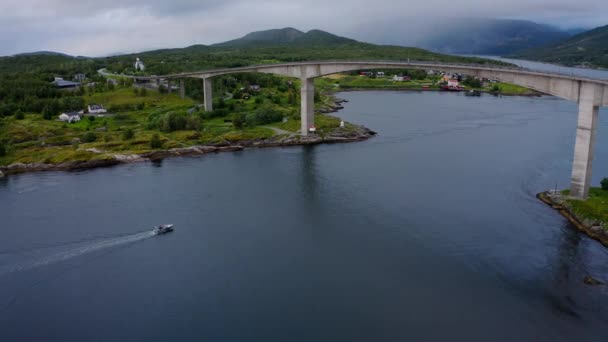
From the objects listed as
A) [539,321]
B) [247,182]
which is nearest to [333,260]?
[539,321]

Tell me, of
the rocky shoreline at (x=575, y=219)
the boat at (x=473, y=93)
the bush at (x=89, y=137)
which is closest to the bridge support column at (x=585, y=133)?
the rocky shoreline at (x=575, y=219)

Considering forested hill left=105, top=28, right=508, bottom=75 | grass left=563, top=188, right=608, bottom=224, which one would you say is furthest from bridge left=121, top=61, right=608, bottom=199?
forested hill left=105, top=28, right=508, bottom=75

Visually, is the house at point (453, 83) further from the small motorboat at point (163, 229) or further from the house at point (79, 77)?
the small motorboat at point (163, 229)

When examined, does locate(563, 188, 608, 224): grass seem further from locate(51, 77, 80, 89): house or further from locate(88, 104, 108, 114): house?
locate(51, 77, 80, 89): house

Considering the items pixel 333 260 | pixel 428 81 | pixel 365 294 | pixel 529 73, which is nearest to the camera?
pixel 365 294

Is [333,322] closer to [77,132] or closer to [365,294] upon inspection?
[365,294]

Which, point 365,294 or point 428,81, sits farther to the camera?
point 428,81
